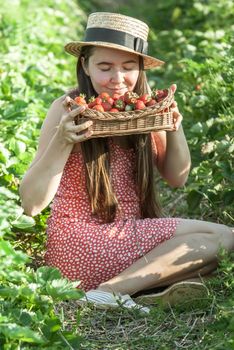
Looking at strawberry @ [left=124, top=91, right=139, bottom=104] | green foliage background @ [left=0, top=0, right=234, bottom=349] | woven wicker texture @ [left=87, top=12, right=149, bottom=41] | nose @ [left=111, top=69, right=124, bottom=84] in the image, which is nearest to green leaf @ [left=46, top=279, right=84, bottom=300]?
green foliage background @ [left=0, top=0, right=234, bottom=349]

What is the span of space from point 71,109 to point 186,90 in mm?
2165

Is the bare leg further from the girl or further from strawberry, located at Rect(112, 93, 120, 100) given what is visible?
strawberry, located at Rect(112, 93, 120, 100)

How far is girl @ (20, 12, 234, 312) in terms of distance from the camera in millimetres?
4270

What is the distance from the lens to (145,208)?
15.1ft

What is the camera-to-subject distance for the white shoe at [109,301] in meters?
4.07

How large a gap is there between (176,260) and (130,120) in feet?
2.09

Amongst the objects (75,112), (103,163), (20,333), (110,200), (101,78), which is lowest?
(20,333)

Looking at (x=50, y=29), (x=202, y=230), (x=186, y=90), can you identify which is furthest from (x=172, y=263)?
(x=50, y=29)

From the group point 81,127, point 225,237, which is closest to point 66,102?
point 81,127

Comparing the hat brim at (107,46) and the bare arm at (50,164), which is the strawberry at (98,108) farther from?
the hat brim at (107,46)

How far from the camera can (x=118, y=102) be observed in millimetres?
4172

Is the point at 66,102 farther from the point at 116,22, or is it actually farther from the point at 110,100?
the point at 116,22

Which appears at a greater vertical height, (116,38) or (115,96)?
(116,38)

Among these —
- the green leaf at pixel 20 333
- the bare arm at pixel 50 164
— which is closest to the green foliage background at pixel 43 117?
the green leaf at pixel 20 333
